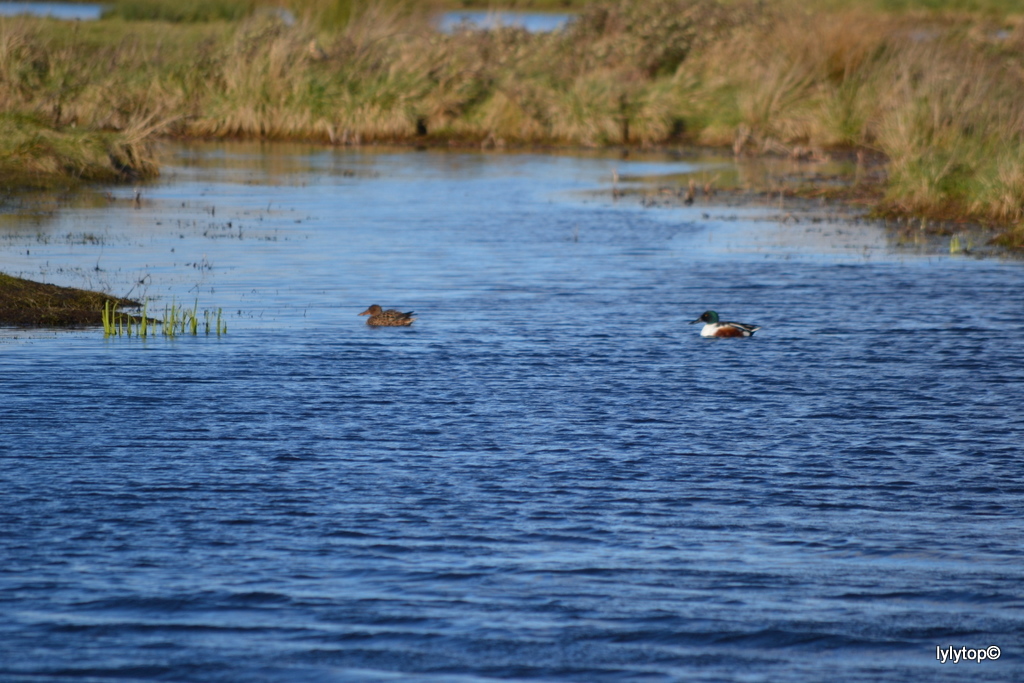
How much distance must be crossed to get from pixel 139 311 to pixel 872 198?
1676 cm

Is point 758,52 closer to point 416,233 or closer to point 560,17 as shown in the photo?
point 416,233

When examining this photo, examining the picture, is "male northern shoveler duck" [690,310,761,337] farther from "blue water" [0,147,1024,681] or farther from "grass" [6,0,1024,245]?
"grass" [6,0,1024,245]

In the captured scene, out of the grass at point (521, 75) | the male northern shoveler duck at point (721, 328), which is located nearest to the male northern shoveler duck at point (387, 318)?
the male northern shoveler duck at point (721, 328)

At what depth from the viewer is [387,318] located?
1541cm

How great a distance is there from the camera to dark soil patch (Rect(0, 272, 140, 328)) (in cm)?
1498

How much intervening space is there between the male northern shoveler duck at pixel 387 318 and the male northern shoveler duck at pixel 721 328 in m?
3.18

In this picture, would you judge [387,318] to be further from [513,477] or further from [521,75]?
[521,75]

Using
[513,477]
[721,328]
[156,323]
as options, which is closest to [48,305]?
[156,323]

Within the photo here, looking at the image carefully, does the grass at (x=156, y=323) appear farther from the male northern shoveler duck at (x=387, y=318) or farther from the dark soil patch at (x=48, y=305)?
the male northern shoveler duck at (x=387, y=318)

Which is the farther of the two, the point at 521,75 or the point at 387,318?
the point at 521,75

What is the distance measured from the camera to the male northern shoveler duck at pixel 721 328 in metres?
15.5

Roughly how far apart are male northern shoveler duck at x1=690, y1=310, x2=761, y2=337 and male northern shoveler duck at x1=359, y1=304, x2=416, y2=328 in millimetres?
3179

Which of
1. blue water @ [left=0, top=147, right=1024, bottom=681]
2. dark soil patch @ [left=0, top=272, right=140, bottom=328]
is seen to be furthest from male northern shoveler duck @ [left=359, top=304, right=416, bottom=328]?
dark soil patch @ [left=0, top=272, right=140, bottom=328]

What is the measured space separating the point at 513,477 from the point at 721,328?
6.09m
